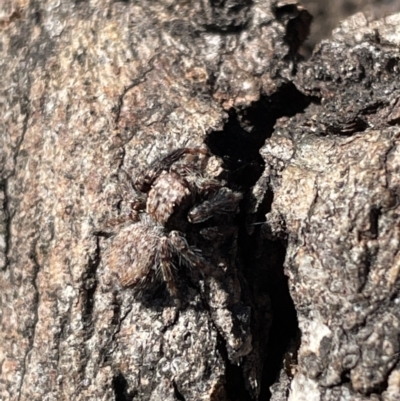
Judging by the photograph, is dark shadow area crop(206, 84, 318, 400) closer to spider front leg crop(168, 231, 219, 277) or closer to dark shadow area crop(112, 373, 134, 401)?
spider front leg crop(168, 231, 219, 277)

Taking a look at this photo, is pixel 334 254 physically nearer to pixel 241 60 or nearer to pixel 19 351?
pixel 241 60

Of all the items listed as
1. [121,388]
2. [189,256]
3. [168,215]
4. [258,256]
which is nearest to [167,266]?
[189,256]

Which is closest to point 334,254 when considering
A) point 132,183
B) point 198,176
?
point 198,176

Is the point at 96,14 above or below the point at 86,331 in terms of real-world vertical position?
above

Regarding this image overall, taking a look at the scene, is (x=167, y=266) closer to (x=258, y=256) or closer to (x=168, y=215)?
(x=168, y=215)

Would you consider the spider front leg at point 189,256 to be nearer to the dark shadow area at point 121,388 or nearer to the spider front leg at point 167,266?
the spider front leg at point 167,266

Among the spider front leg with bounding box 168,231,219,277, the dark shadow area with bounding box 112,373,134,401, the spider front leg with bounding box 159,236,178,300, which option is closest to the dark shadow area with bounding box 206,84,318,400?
the spider front leg with bounding box 168,231,219,277
